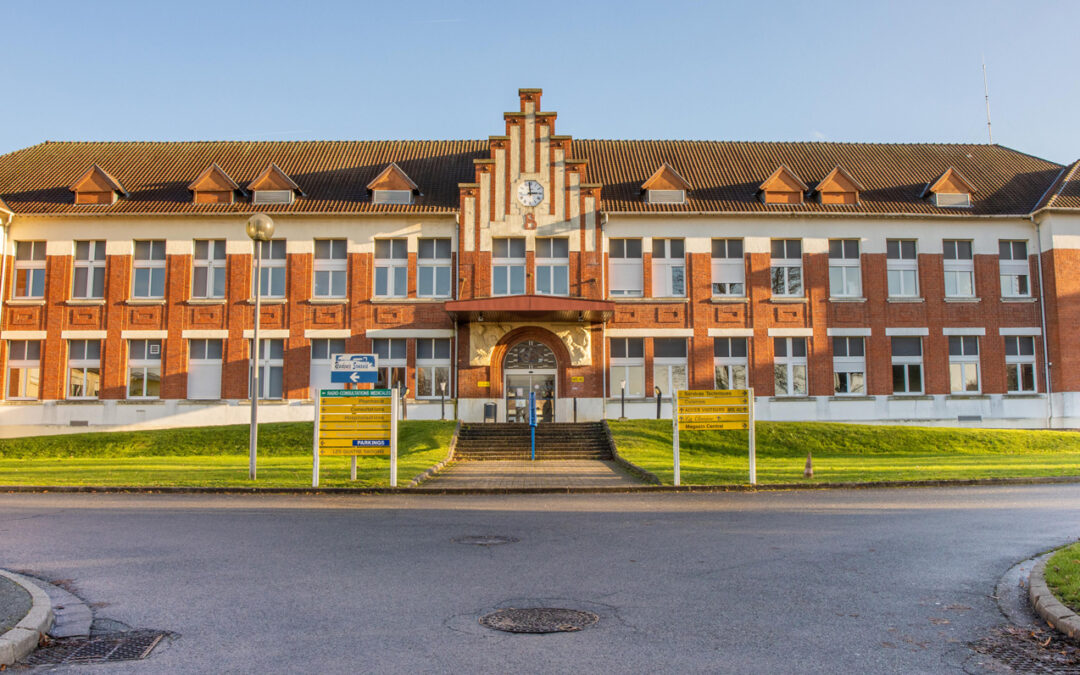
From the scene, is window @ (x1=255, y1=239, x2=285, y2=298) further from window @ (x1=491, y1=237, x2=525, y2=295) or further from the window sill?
the window sill

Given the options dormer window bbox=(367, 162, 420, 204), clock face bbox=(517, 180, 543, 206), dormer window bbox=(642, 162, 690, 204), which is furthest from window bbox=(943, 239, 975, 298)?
dormer window bbox=(367, 162, 420, 204)

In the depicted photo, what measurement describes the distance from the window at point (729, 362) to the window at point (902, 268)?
21.2ft

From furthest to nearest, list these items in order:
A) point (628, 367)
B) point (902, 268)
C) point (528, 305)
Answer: point (902, 268) < point (628, 367) < point (528, 305)

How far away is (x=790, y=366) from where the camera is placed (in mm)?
33000

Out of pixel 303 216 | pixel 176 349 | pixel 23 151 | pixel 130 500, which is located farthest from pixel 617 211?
pixel 23 151

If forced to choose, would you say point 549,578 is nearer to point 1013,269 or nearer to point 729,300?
point 729,300

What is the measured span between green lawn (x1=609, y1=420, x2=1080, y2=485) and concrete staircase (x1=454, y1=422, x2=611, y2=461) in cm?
82

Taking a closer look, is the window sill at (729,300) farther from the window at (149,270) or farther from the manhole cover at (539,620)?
the manhole cover at (539,620)

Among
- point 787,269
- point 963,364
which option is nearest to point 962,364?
point 963,364

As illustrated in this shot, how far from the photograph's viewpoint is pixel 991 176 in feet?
119

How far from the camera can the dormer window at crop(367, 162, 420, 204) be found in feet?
110

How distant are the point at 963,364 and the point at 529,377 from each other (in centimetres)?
1681

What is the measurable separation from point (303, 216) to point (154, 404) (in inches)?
354

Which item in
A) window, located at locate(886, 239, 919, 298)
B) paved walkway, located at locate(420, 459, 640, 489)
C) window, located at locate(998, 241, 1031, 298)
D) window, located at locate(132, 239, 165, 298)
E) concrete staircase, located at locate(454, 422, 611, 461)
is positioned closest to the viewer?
paved walkway, located at locate(420, 459, 640, 489)
